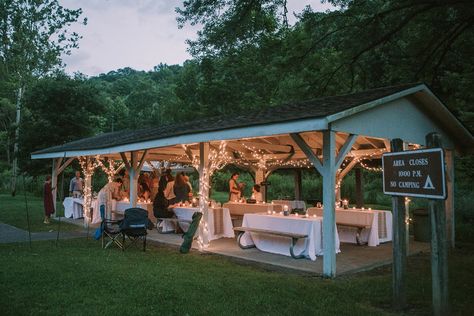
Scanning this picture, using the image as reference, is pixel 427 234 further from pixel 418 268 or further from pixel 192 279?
pixel 192 279

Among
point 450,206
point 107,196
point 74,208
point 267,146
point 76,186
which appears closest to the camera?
point 450,206

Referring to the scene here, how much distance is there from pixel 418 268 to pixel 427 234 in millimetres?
3738

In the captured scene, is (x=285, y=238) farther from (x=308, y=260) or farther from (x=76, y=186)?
(x=76, y=186)

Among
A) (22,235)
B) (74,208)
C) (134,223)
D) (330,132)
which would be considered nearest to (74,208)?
(74,208)

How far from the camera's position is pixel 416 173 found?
15.3ft

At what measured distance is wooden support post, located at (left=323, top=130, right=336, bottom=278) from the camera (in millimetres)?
6809

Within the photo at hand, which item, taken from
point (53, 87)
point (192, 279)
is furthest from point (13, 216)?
point (192, 279)

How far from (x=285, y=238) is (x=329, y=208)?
2.25 meters

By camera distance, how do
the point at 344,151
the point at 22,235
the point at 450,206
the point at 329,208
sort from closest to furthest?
the point at 329,208, the point at 344,151, the point at 450,206, the point at 22,235

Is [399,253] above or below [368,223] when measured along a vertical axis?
above

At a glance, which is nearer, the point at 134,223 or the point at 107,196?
the point at 134,223

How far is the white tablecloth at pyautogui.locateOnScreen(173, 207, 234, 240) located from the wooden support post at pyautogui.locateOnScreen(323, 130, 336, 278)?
4097 mm

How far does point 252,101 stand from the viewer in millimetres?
25438

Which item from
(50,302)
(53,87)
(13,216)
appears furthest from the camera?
(53,87)
